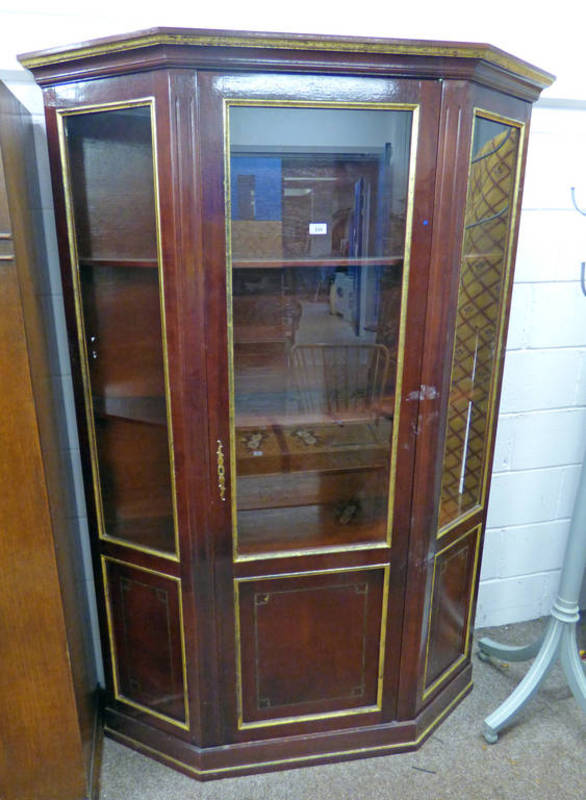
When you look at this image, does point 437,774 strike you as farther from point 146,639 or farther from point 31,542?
point 31,542

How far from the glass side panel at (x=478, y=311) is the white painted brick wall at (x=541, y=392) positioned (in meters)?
0.35

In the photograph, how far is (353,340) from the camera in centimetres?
149

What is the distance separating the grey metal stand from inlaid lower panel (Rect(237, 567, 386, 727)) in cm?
43

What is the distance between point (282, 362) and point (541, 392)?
102 cm

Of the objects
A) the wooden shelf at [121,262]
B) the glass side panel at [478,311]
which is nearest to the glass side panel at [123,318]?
the wooden shelf at [121,262]

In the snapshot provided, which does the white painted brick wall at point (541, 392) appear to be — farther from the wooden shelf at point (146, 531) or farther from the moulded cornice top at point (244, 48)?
the wooden shelf at point (146, 531)

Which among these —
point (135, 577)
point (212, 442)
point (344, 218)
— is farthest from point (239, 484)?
point (344, 218)

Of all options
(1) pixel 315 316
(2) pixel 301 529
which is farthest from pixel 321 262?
(2) pixel 301 529

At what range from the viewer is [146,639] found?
5.29ft

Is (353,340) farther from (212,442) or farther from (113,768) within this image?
(113,768)

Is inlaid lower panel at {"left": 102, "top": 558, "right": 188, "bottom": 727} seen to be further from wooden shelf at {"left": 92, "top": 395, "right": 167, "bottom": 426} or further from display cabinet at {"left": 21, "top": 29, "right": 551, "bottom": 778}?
wooden shelf at {"left": 92, "top": 395, "right": 167, "bottom": 426}

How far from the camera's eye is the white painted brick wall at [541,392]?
179 centimetres

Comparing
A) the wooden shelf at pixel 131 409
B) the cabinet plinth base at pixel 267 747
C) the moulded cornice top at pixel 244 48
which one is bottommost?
the cabinet plinth base at pixel 267 747

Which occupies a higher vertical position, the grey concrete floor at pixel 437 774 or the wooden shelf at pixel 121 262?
the wooden shelf at pixel 121 262
